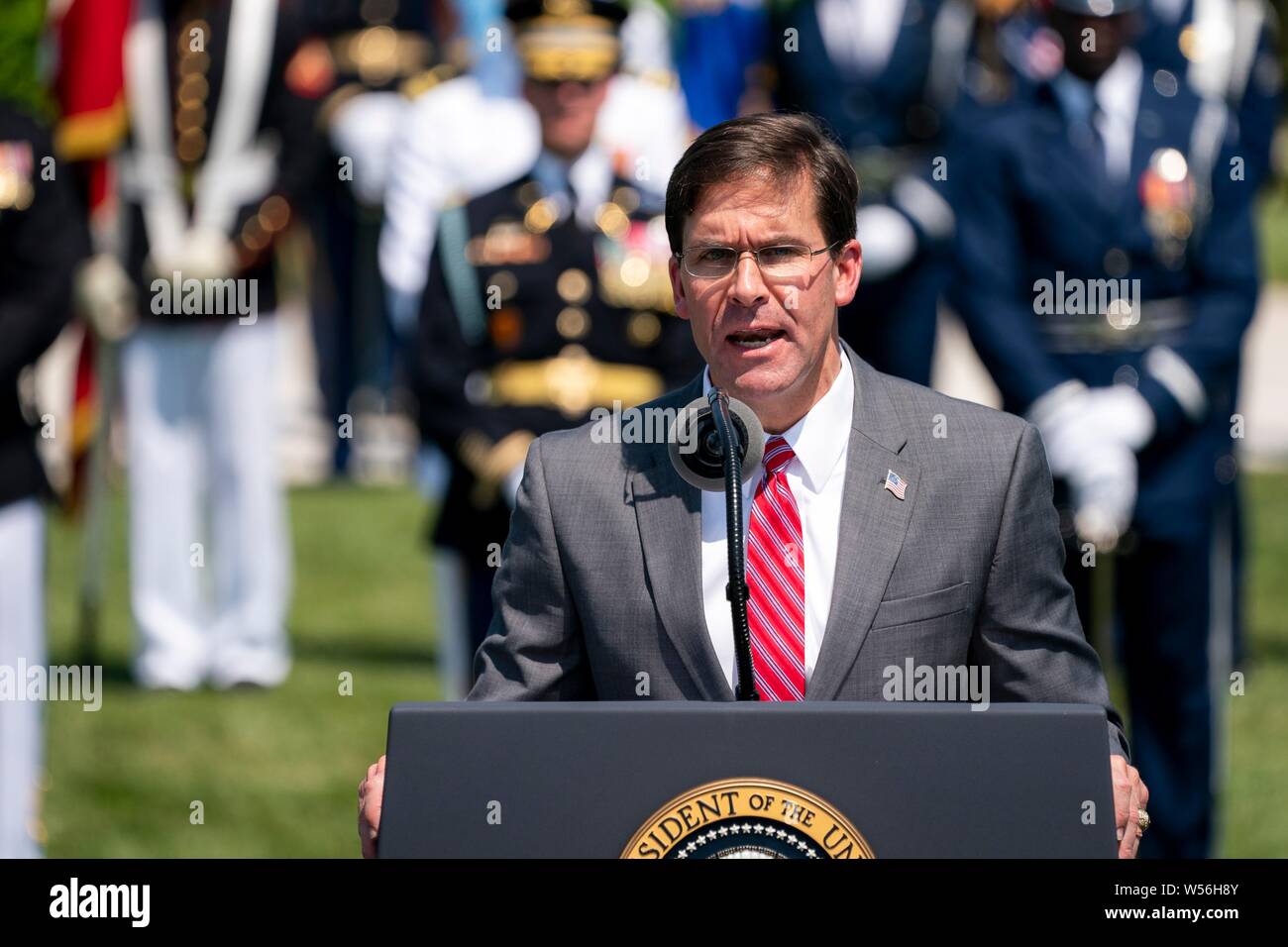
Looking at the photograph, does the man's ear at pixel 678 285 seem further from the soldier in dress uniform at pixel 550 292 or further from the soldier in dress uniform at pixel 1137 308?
the soldier in dress uniform at pixel 550 292

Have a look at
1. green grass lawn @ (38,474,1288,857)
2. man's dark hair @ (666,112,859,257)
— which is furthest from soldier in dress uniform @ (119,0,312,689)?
man's dark hair @ (666,112,859,257)

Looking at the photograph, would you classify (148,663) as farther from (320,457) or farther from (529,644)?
(529,644)

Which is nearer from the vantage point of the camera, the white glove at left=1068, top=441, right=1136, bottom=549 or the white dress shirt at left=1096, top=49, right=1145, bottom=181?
the white glove at left=1068, top=441, right=1136, bottom=549

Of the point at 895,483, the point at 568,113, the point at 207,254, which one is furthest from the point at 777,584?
the point at 207,254

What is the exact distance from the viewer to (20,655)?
6.68m

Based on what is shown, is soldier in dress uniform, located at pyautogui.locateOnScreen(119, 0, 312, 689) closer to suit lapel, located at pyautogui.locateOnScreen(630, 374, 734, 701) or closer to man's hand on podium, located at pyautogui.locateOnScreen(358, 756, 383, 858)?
suit lapel, located at pyautogui.locateOnScreen(630, 374, 734, 701)

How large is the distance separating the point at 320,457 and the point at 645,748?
492 inches

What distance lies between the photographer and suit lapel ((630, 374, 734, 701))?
136 inches

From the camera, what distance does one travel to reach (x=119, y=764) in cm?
868

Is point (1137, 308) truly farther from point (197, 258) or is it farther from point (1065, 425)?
point (197, 258)

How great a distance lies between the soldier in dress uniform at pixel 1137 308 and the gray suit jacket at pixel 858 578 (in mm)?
3260

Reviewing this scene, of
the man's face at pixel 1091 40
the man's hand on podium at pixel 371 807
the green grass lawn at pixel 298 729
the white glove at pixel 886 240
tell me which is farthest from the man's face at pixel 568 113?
the man's hand on podium at pixel 371 807

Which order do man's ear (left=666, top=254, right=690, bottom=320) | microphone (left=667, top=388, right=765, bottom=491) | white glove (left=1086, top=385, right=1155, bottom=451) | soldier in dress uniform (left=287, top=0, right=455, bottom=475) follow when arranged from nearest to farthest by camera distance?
microphone (left=667, top=388, right=765, bottom=491), man's ear (left=666, top=254, right=690, bottom=320), white glove (left=1086, top=385, right=1155, bottom=451), soldier in dress uniform (left=287, top=0, right=455, bottom=475)

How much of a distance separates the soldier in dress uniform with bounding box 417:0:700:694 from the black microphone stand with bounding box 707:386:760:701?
152 inches
